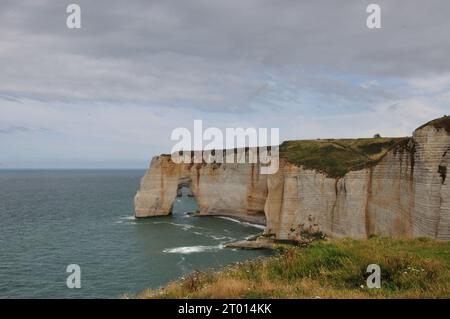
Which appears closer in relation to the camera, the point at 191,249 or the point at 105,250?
the point at 105,250

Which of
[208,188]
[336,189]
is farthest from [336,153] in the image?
[208,188]

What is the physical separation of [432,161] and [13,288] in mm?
28291

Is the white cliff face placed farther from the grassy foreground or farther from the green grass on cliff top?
the grassy foreground

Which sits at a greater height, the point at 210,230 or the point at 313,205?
the point at 313,205

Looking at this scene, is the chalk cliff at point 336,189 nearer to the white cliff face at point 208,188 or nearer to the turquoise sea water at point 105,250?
the white cliff face at point 208,188

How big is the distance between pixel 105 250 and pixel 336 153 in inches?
1044

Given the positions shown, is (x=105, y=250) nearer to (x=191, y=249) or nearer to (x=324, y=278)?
(x=191, y=249)

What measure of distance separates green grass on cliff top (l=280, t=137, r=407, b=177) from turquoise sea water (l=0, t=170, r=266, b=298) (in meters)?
10.7

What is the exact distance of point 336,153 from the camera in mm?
49719

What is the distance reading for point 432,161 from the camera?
85.1 feet

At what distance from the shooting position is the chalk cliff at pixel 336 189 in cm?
2597

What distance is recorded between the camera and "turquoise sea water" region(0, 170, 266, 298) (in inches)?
1240
